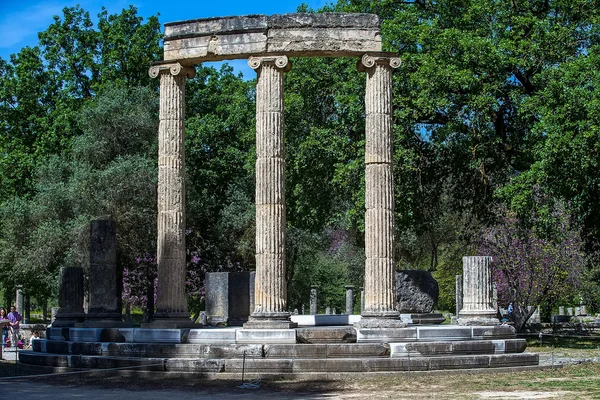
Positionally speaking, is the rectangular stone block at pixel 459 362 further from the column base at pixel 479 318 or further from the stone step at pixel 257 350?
the column base at pixel 479 318

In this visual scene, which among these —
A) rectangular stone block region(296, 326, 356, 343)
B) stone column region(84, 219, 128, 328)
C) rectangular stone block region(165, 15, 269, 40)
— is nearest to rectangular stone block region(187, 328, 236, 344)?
rectangular stone block region(296, 326, 356, 343)

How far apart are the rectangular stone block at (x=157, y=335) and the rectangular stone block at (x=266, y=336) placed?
1.59 metres

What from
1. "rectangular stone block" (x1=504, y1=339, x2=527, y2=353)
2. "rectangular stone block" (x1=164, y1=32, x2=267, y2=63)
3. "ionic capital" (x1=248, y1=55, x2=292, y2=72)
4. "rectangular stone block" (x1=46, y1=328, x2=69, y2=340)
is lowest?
"rectangular stone block" (x1=504, y1=339, x2=527, y2=353)

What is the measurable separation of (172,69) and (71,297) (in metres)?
8.64

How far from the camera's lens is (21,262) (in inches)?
1587

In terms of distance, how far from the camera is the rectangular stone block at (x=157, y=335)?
72.8 ft

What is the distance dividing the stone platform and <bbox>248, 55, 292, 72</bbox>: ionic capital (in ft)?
22.6

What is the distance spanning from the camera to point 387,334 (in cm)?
2195

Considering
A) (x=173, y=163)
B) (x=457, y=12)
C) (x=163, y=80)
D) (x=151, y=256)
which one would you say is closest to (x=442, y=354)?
(x=173, y=163)

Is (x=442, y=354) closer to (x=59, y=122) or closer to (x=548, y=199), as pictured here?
(x=548, y=199)

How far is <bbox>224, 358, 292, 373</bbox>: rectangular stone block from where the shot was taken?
19.9m

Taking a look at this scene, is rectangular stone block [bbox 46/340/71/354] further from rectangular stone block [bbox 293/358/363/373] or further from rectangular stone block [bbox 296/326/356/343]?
rectangular stone block [bbox 293/358/363/373]

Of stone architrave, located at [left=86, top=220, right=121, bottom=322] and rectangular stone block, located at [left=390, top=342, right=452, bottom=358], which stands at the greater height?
stone architrave, located at [left=86, top=220, right=121, bottom=322]

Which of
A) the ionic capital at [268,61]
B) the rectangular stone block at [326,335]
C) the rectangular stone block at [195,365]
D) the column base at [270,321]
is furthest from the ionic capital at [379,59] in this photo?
the rectangular stone block at [195,365]
